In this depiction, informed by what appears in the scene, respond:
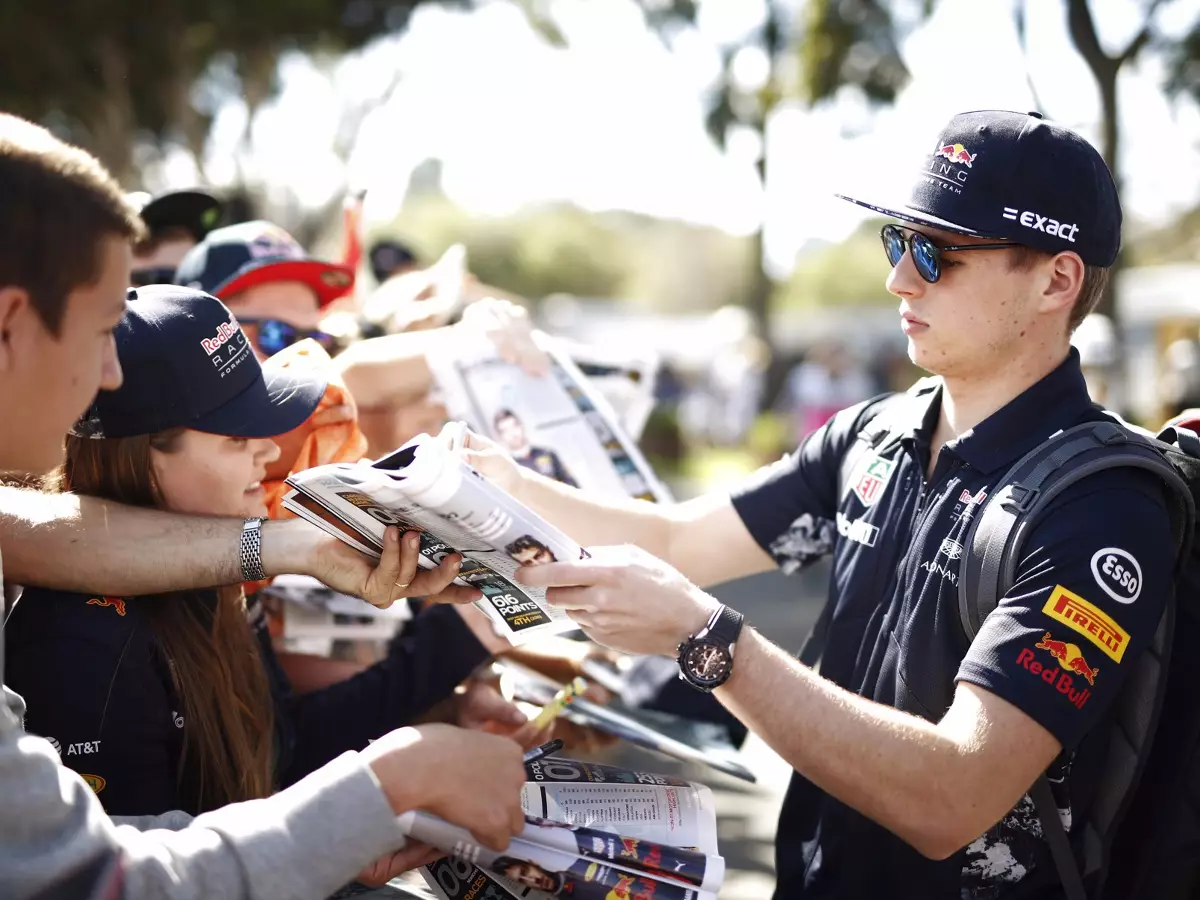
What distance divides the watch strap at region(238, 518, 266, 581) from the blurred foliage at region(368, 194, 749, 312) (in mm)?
66734

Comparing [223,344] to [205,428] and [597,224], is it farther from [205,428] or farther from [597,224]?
[597,224]

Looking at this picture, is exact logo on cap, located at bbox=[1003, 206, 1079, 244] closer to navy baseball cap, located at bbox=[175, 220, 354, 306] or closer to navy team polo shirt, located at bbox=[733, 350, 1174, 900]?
navy team polo shirt, located at bbox=[733, 350, 1174, 900]

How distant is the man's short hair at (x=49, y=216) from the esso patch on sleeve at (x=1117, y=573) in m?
1.70

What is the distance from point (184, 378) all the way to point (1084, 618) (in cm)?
173

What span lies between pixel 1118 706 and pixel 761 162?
15.8 metres

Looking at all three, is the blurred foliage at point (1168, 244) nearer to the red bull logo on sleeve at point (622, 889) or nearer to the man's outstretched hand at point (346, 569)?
the man's outstretched hand at point (346, 569)

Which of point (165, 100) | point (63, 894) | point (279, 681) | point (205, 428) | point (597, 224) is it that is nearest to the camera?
→ point (63, 894)

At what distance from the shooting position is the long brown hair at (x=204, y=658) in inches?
86.4

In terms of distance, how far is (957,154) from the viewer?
2348mm

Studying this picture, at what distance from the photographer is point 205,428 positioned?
7.72ft

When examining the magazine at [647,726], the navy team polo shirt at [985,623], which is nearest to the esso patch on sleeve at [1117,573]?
the navy team polo shirt at [985,623]

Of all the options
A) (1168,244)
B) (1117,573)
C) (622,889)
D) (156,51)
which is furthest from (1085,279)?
(1168,244)

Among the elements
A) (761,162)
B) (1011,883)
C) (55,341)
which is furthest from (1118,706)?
(761,162)

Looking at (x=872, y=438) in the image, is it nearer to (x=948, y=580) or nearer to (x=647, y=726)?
(x=948, y=580)
